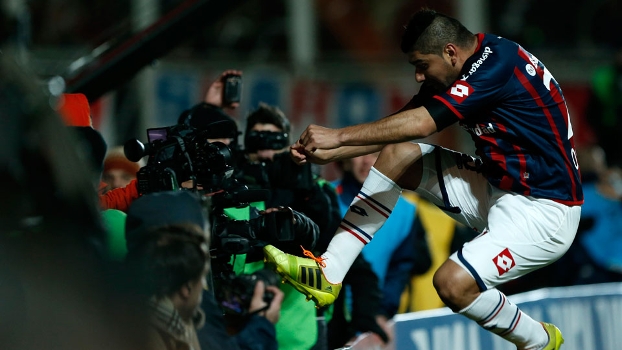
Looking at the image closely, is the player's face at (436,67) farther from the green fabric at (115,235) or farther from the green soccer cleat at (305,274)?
the green fabric at (115,235)

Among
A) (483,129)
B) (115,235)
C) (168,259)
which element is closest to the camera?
(115,235)

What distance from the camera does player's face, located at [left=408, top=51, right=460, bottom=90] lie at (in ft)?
14.5

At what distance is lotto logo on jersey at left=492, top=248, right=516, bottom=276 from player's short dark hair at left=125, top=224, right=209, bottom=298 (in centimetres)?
167

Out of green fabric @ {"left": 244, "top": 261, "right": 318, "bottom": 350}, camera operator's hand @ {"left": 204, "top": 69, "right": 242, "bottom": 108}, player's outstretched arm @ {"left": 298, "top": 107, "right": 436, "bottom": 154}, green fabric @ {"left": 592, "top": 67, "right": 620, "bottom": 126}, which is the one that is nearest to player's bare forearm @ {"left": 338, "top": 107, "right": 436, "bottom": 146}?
player's outstretched arm @ {"left": 298, "top": 107, "right": 436, "bottom": 154}

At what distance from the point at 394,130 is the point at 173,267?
163 centimetres

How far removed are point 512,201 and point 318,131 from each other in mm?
919

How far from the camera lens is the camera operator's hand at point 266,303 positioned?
4543 mm

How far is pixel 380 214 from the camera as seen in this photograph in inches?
184

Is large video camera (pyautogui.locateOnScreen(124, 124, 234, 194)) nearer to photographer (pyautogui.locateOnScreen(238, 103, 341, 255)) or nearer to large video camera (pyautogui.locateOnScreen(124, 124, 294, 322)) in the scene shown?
large video camera (pyautogui.locateOnScreen(124, 124, 294, 322))

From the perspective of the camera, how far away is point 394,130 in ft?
13.9

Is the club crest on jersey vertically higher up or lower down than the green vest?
higher up

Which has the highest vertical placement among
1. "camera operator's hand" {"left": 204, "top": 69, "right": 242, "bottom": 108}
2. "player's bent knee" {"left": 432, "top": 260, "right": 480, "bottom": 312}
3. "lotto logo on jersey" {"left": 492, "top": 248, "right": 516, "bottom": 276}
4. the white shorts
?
"camera operator's hand" {"left": 204, "top": 69, "right": 242, "bottom": 108}

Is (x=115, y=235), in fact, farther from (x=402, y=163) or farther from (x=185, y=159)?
(x=402, y=163)

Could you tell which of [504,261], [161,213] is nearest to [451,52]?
[504,261]
